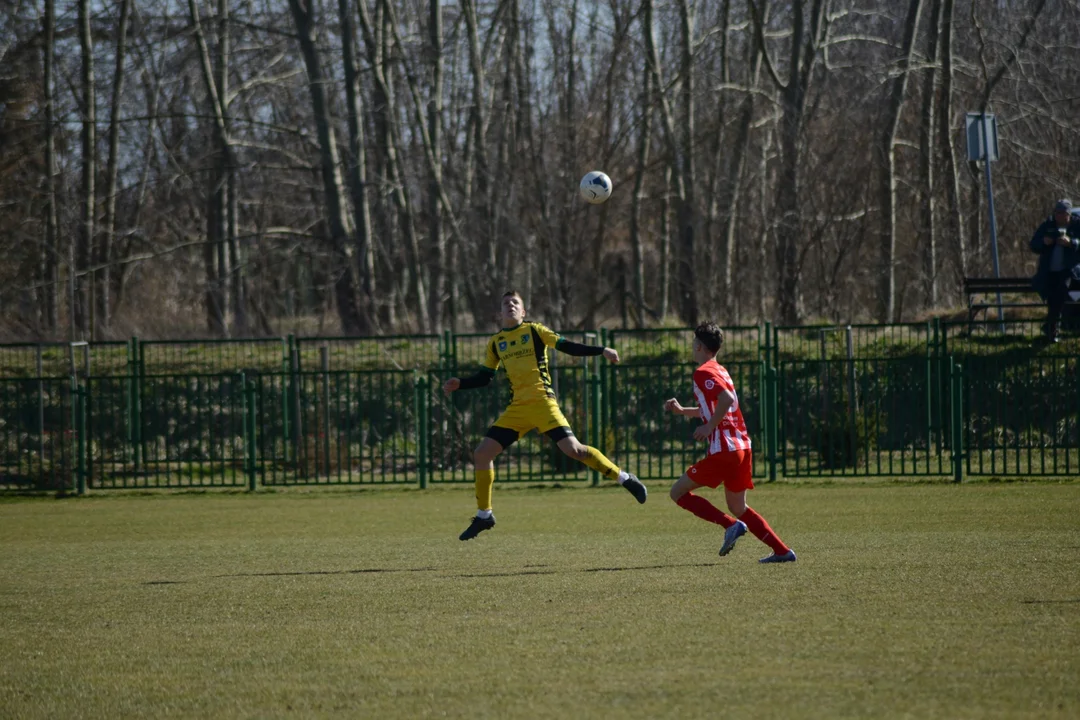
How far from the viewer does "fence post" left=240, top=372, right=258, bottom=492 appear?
18.1m

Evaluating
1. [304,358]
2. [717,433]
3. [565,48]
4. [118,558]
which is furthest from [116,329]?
[717,433]

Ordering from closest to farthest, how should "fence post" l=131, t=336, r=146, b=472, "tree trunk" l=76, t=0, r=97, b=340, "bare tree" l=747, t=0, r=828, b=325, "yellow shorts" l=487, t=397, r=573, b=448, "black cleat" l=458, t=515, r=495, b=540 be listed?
"black cleat" l=458, t=515, r=495, b=540 < "yellow shorts" l=487, t=397, r=573, b=448 < "fence post" l=131, t=336, r=146, b=472 < "bare tree" l=747, t=0, r=828, b=325 < "tree trunk" l=76, t=0, r=97, b=340

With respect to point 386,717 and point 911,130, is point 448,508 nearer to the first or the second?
point 386,717

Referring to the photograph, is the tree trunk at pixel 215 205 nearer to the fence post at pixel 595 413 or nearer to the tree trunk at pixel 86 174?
the tree trunk at pixel 86 174

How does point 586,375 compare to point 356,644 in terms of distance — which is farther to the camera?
point 586,375

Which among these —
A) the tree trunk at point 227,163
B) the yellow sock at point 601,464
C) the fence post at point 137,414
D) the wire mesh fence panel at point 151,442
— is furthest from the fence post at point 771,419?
the tree trunk at point 227,163

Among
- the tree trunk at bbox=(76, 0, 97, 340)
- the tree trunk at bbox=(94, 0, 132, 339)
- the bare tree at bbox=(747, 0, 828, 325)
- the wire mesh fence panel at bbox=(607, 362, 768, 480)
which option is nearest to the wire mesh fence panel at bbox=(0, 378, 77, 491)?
the wire mesh fence panel at bbox=(607, 362, 768, 480)

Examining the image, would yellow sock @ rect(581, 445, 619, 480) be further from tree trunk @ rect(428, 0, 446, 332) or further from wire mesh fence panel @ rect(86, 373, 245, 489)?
tree trunk @ rect(428, 0, 446, 332)

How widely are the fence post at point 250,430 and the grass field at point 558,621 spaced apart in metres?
4.95

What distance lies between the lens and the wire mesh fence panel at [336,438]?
18.7m

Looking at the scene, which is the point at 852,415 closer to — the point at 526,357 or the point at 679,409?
the point at 526,357

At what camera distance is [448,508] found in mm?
15508

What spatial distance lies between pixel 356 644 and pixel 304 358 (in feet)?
66.7

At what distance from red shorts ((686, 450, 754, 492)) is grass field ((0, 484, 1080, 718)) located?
595 millimetres
